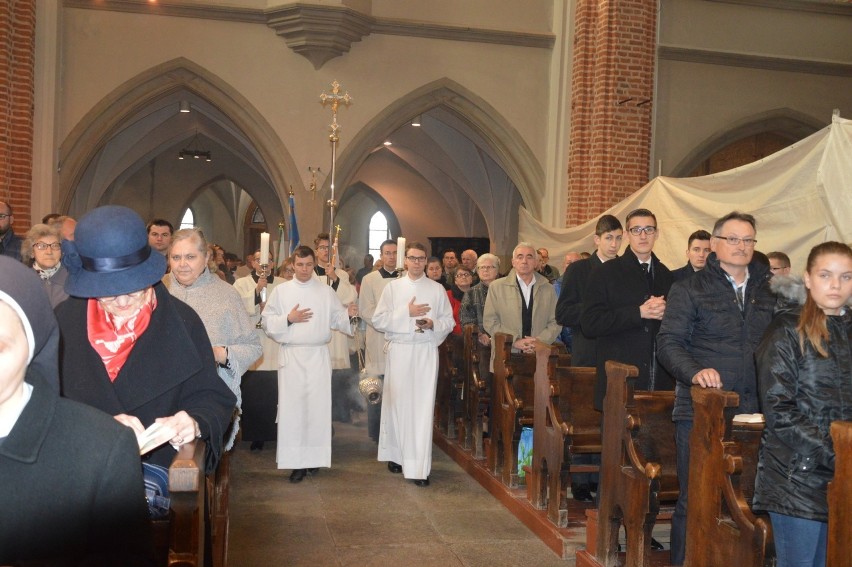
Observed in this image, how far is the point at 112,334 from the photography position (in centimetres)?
289

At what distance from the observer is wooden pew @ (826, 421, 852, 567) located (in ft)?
9.99

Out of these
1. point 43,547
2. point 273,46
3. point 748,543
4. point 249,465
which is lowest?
point 249,465

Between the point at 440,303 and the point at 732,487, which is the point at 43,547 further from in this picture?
the point at 440,303

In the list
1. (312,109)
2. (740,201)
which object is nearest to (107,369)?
(740,201)

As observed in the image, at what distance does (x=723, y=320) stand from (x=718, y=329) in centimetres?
5

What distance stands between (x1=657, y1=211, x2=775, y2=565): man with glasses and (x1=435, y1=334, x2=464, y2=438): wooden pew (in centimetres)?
426

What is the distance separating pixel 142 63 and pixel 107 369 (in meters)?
11.1

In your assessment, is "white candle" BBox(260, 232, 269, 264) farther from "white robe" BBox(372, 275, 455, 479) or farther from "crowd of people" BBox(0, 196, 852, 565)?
"white robe" BBox(372, 275, 455, 479)

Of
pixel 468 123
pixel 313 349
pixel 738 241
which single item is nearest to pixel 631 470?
pixel 738 241

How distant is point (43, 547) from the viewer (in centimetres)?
172

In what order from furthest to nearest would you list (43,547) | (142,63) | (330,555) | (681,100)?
(681,100) → (142,63) → (330,555) → (43,547)

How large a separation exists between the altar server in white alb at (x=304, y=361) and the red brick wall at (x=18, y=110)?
6.04 m

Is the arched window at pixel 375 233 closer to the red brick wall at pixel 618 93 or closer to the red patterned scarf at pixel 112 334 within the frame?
the red brick wall at pixel 618 93

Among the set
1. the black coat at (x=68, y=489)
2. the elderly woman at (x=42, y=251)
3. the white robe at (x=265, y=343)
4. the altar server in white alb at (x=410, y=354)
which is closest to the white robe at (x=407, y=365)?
the altar server in white alb at (x=410, y=354)
